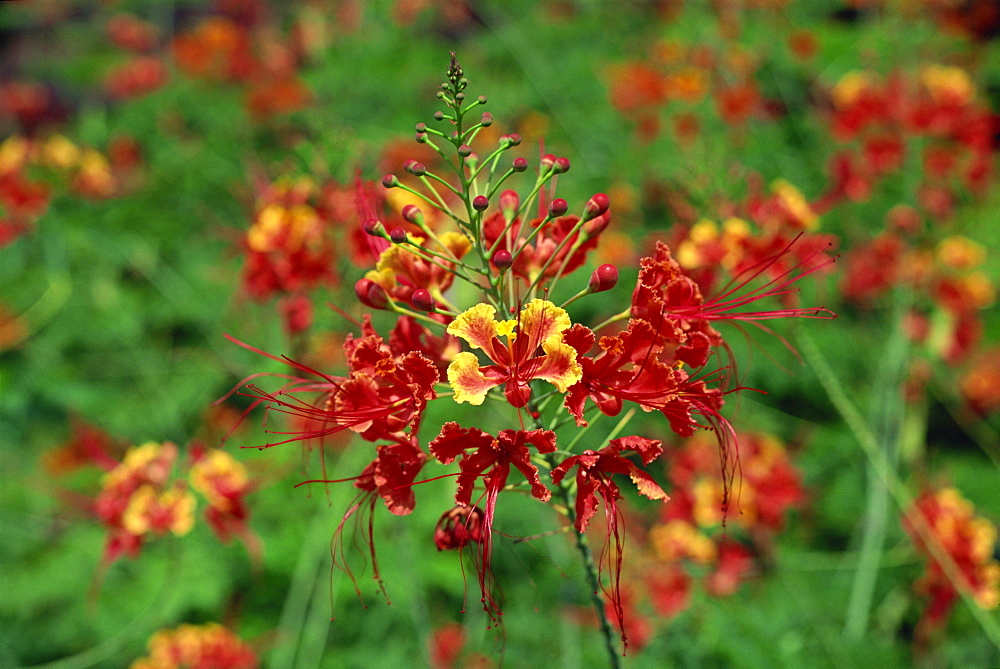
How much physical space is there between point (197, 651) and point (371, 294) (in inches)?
80.6

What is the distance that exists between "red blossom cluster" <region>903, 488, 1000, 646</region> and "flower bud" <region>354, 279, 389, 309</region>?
210cm

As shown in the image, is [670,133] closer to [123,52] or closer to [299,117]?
[299,117]

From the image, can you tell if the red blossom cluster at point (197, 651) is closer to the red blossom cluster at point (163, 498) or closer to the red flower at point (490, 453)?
the red blossom cluster at point (163, 498)

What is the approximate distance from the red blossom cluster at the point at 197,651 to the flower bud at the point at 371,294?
6.60 feet

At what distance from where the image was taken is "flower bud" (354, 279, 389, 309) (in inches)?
46.8

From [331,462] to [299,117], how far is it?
2586 mm

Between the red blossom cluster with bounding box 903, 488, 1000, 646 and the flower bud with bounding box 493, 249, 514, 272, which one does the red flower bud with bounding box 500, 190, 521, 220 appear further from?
the red blossom cluster with bounding box 903, 488, 1000, 646

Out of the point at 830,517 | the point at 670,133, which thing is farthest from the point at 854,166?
the point at 830,517

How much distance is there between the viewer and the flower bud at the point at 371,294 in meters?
1.19

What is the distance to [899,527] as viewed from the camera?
8.69ft

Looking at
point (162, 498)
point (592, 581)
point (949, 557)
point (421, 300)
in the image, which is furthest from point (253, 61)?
point (949, 557)

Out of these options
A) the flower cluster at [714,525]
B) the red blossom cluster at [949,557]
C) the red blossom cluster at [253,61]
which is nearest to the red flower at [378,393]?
the flower cluster at [714,525]

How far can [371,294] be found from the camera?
1191 millimetres

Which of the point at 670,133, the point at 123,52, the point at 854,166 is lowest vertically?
the point at 854,166
